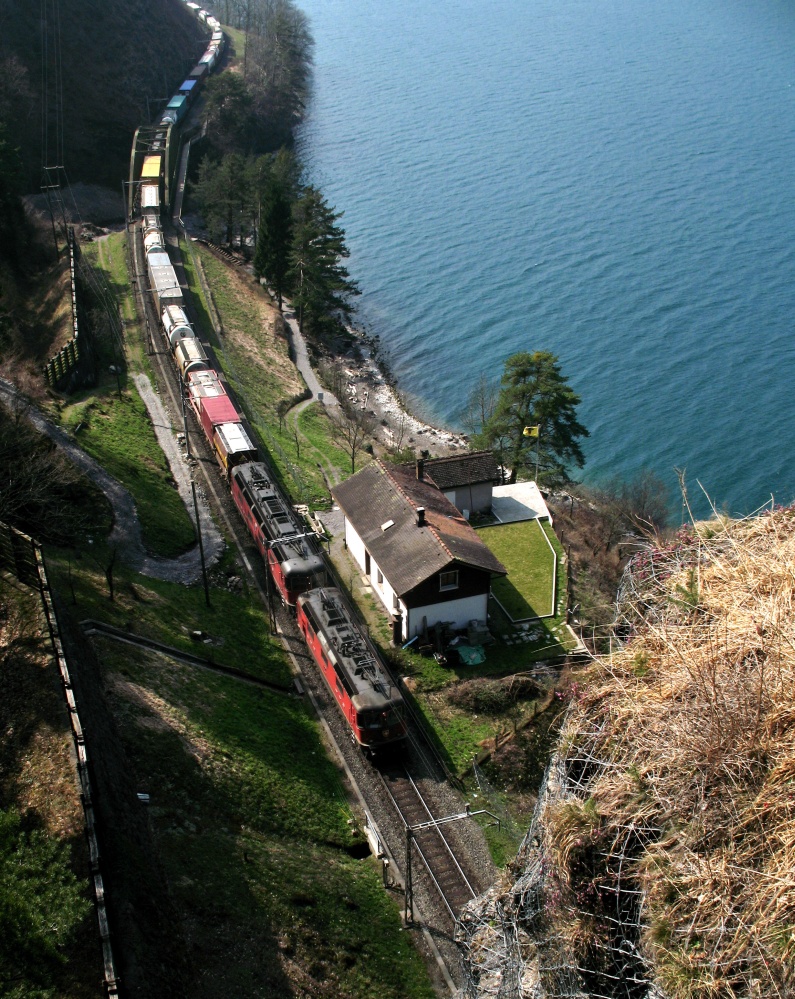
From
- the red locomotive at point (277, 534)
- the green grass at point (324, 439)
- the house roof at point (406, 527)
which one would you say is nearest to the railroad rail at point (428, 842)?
the house roof at point (406, 527)

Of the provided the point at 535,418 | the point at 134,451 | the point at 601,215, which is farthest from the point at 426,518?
the point at 601,215

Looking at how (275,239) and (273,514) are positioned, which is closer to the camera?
(273,514)

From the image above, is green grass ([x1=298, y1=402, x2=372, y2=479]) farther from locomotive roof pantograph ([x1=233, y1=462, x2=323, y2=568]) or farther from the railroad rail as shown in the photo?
the railroad rail

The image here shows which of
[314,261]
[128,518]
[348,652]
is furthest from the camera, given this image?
[314,261]

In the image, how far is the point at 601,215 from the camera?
94.3 m

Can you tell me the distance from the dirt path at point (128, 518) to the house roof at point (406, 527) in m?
6.27

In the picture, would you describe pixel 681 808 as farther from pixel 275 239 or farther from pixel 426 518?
pixel 275 239

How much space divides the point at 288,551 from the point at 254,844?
13.4 m

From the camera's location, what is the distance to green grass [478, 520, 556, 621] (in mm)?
38719

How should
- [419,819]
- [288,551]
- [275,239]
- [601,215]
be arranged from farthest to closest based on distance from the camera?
[601,215], [275,239], [288,551], [419,819]

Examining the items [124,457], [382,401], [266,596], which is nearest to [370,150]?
[382,401]

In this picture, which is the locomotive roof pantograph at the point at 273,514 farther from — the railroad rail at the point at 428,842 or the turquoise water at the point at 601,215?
the turquoise water at the point at 601,215

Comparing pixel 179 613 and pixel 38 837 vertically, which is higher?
pixel 38 837

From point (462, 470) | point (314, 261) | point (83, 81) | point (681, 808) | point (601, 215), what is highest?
point (83, 81)
